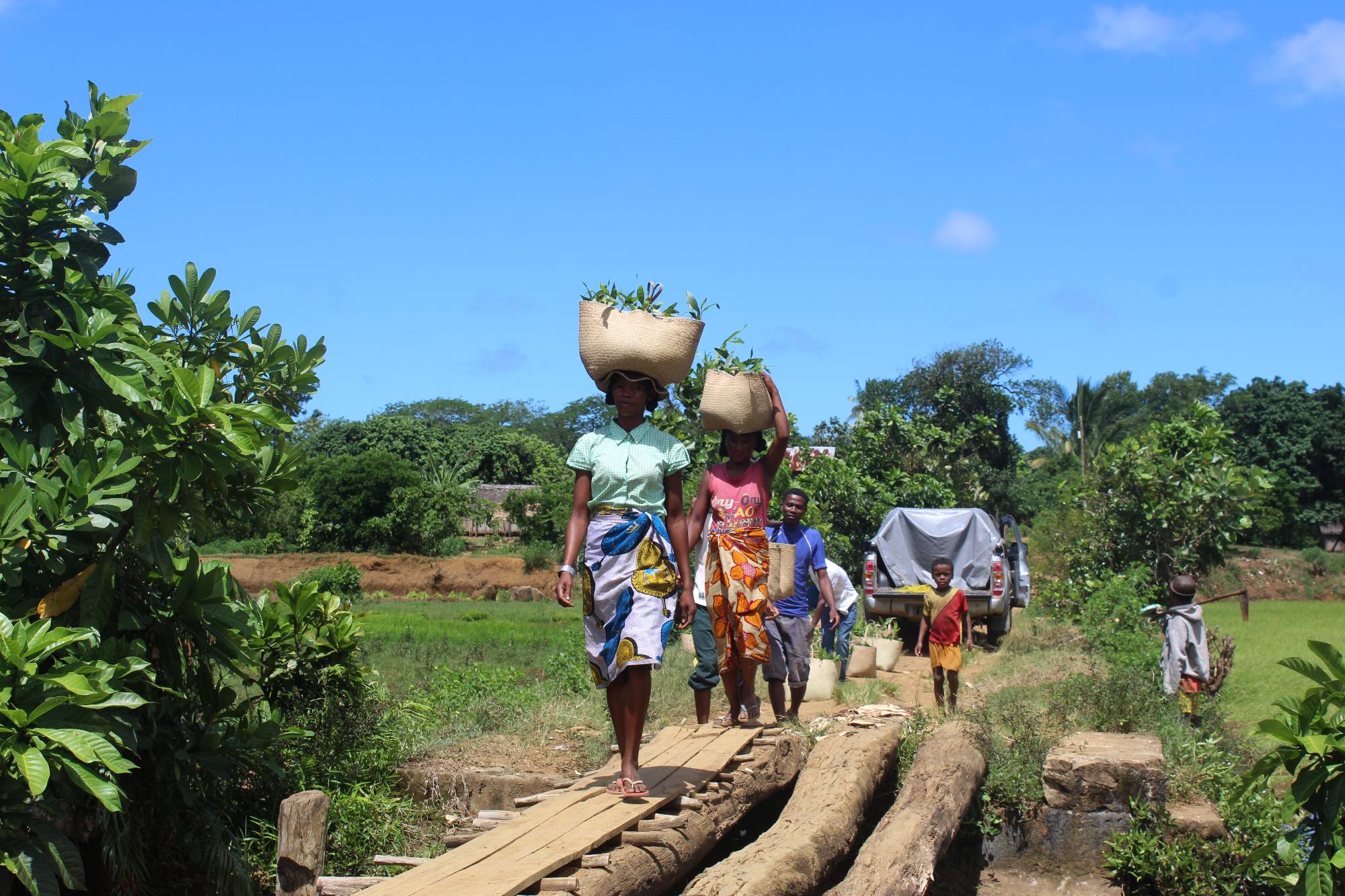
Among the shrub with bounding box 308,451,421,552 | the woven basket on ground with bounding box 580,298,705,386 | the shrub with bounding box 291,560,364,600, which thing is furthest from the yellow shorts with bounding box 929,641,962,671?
the shrub with bounding box 308,451,421,552

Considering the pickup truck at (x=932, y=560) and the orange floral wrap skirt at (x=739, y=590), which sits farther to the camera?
the pickup truck at (x=932, y=560)

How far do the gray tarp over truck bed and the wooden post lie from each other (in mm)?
12542

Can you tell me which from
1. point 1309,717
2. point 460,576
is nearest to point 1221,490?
point 1309,717

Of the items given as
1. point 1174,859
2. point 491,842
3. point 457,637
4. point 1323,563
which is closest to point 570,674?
point 1174,859

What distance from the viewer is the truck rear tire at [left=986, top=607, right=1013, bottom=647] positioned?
16.8m

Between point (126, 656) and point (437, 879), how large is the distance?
1.85 metres

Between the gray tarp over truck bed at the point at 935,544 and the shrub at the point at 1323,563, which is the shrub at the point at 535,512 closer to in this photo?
the gray tarp over truck bed at the point at 935,544

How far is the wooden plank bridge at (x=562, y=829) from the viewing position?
13.1 feet

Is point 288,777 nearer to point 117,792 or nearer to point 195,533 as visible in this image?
point 195,533

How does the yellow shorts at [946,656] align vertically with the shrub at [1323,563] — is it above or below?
below

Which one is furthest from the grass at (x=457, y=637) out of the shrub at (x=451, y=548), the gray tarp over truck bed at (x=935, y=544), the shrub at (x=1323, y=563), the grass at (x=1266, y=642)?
the shrub at (x=1323, y=563)

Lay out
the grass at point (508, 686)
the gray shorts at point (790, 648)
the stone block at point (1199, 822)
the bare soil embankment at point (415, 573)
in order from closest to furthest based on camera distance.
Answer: the stone block at point (1199, 822) < the gray shorts at point (790, 648) < the grass at point (508, 686) < the bare soil embankment at point (415, 573)

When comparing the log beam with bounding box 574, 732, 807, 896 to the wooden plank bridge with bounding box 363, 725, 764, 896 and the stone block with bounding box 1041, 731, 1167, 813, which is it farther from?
the stone block with bounding box 1041, 731, 1167, 813

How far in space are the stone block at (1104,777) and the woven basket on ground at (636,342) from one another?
3.10 m
